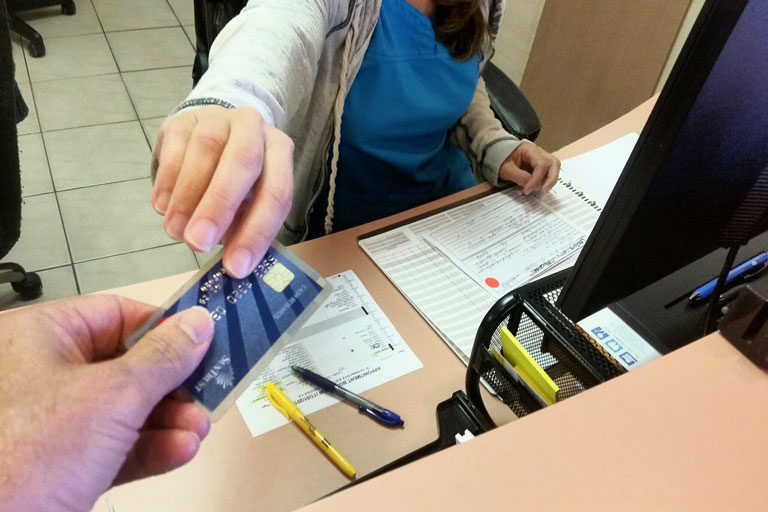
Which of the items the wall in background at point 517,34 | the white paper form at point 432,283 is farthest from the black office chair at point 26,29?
the white paper form at point 432,283

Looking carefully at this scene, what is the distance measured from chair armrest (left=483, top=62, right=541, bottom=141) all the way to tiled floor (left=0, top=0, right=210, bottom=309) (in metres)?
1.11

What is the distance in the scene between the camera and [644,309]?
2.43 feet

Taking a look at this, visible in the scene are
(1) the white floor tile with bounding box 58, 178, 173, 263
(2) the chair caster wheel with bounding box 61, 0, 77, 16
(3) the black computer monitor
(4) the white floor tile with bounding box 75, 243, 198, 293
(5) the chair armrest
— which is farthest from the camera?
(2) the chair caster wheel with bounding box 61, 0, 77, 16

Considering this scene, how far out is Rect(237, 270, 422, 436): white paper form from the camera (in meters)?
0.69

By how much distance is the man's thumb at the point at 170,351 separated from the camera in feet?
1.33

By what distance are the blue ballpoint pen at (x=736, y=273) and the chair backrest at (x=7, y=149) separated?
117cm

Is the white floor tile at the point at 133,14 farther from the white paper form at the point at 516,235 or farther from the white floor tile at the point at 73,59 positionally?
the white paper form at the point at 516,235

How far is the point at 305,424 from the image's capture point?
66 cm

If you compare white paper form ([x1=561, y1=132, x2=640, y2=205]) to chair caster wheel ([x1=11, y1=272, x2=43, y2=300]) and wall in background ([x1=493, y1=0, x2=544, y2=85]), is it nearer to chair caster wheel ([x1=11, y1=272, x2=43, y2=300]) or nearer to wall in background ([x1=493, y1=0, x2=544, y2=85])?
wall in background ([x1=493, y1=0, x2=544, y2=85])

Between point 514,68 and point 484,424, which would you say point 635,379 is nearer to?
point 484,424

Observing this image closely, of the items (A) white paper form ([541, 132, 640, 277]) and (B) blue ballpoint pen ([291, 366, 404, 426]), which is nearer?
(B) blue ballpoint pen ([291, 366, 404, 426])

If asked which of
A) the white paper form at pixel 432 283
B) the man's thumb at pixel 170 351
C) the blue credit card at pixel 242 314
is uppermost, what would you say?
the man's thumb at pixel 170 351

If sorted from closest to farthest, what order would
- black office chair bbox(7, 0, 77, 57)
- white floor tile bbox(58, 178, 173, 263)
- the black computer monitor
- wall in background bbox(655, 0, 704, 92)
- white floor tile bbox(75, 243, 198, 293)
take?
the black computer monitor → wall in background bbox(655, 0, 704, 92) → white floor tile bbox(75, 243, 198, 293) → white floor tile bbox(58, 178, 173, 263) → black office chair bbox(7, 0, 77, 57)

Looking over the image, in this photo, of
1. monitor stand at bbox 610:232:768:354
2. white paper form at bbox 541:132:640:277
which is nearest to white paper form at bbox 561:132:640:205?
white paper form at bbox 541:132:640:277
